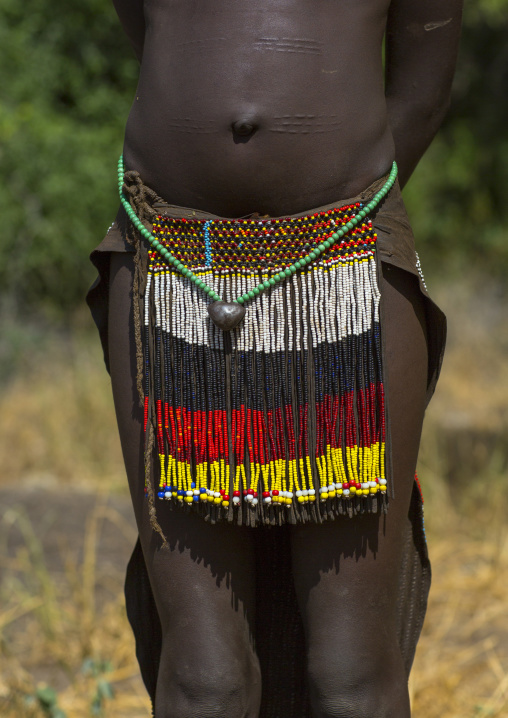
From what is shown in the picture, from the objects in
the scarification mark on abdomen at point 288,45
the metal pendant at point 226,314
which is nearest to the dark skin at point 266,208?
the scarification mark on abdomen at point 288,45

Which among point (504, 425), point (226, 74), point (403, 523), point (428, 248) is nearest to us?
point (226, 74)

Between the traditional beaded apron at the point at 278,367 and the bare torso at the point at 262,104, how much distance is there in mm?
65

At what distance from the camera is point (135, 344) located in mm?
1655

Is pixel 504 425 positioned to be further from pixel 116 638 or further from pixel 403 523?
pixel 403 523

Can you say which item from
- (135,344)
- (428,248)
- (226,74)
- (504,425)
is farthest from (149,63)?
(428,248)

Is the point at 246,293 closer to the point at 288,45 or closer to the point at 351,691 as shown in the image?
the point at 288,45

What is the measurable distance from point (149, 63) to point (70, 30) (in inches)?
246

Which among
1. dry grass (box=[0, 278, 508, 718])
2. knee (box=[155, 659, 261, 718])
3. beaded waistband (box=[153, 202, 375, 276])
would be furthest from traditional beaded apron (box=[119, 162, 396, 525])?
dry grass (box=[0, 278, 508, 718])

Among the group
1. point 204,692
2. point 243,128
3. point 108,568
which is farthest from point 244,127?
point 108,568

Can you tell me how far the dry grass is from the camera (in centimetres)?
274

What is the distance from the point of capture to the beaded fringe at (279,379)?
5.20 feet

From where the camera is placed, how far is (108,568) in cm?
368

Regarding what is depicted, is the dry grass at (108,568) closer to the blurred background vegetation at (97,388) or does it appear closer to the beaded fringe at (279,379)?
the blurred background vegetation at (97,388)

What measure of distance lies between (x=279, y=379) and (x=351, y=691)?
568mm
